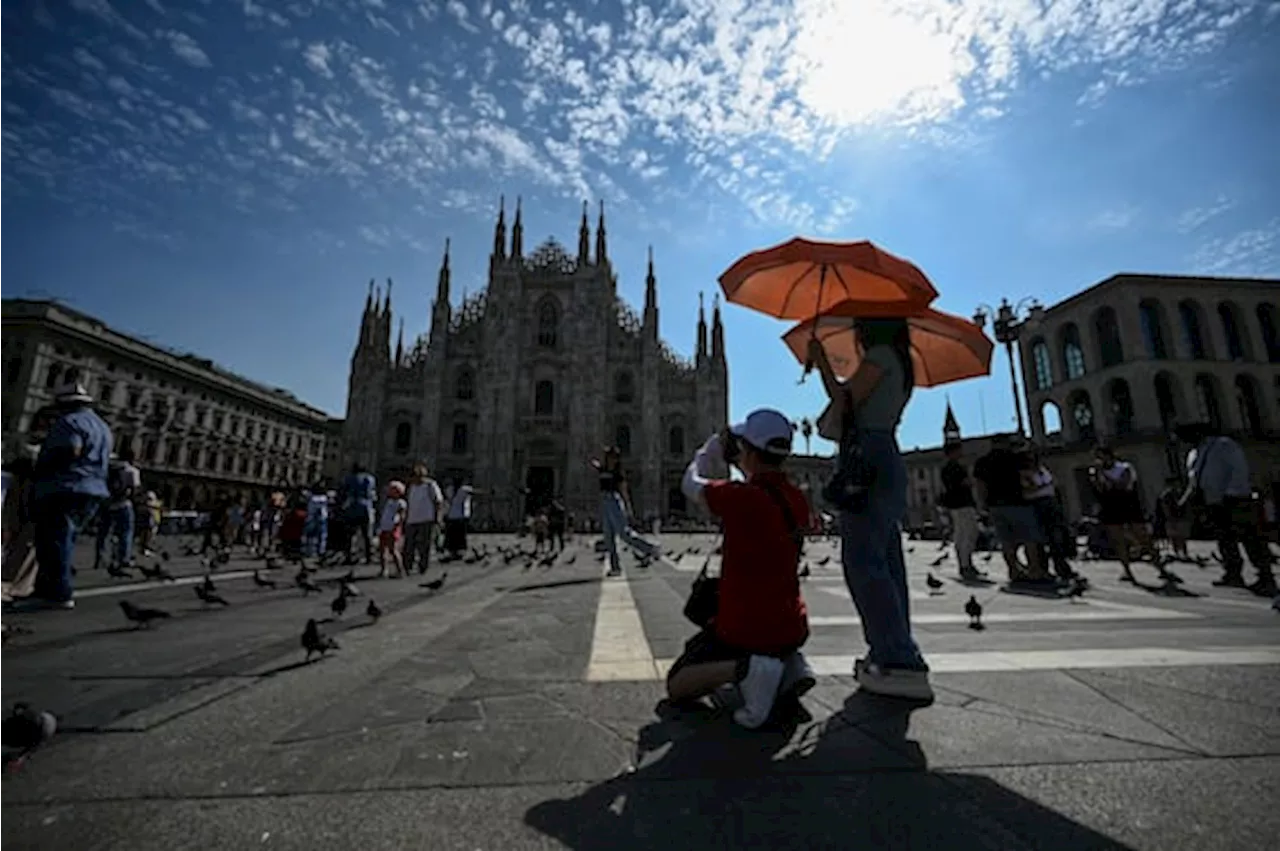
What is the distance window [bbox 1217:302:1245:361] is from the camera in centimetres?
2614

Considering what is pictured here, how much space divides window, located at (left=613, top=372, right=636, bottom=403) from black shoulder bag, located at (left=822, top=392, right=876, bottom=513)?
110ft

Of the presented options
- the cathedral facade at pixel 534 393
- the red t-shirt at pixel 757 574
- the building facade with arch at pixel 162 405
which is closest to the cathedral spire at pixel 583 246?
the cathedral facade at pixel 534 393

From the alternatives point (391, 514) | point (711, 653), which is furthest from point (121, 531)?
point (711, 653)

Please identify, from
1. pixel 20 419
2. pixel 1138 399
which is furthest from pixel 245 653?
pixel 20 419

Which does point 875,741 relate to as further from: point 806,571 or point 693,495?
point 806,571

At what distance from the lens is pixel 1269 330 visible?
26703 mm

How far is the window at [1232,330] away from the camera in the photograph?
26141 mm

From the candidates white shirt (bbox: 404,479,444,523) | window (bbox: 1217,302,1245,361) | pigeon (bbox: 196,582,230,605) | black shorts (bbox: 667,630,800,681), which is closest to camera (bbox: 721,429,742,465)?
black shorts (bbox: 667,630,800,681)

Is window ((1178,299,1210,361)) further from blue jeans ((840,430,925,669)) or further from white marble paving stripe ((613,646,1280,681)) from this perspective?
blue jeans ((840,430,925,669))

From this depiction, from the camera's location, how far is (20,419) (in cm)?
2828

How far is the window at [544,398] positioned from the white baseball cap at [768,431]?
3414cm

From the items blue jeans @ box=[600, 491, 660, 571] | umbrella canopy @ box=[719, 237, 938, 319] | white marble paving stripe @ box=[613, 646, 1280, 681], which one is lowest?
white marble paving stripe @ box=[613, 646, 1280, 681]

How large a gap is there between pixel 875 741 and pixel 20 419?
41699mm

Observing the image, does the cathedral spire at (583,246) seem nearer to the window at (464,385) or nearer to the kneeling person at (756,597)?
the window at (464,385)
